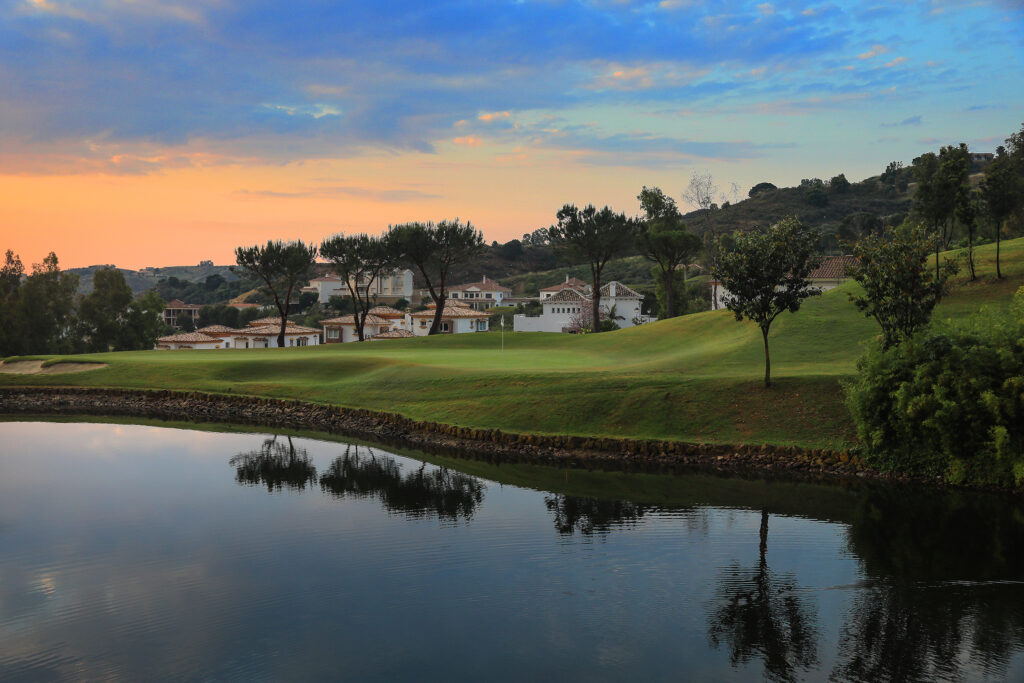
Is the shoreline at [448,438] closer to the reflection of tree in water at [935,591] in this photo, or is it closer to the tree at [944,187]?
the reflection of tree in water at [935,591]

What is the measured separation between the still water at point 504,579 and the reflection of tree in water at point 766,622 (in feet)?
0.18

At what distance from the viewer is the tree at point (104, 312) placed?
99562 mm

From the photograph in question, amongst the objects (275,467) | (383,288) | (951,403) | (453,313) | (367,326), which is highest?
(383,288)

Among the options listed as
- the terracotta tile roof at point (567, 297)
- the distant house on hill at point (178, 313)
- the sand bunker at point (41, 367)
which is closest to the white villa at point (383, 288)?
the distant house on hill at point (178, 313)

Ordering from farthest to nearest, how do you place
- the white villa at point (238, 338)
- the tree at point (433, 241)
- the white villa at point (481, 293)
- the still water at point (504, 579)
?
the white villa at point (481, 293), the white villa at point (238, 338), the tree at point (433, 241), the still water at point (504, 579)

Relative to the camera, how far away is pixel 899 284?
30.2 metres

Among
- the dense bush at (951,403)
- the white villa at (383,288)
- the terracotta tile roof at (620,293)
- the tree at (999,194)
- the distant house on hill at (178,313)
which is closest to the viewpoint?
the dense bush at (951,403)

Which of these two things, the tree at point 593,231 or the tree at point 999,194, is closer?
the tree at point 999,194

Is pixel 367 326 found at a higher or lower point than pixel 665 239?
lower

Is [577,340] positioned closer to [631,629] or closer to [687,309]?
[687,309]

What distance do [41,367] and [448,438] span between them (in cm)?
3689

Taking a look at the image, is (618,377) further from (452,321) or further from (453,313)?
(452,321)

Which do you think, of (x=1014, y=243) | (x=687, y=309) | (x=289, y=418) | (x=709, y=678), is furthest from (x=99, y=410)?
(x=687, y=309)

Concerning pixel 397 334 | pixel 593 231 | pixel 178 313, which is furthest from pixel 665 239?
pixel 178 313
